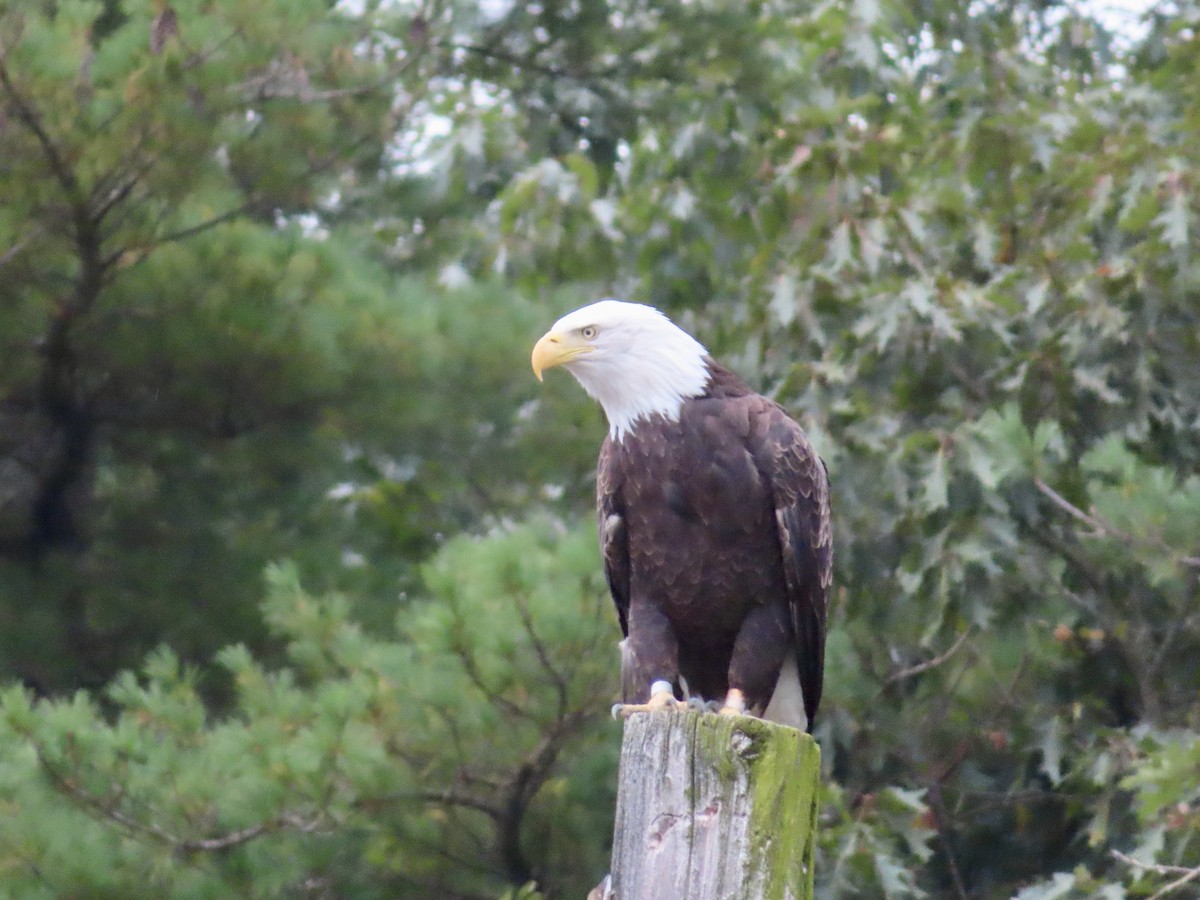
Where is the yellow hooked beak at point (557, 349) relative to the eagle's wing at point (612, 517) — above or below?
above

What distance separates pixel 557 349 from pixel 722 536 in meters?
0.60

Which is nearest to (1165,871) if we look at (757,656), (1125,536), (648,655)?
(1125,536)

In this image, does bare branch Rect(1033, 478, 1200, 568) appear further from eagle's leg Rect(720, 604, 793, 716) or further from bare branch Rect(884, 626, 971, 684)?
eagle's leg Rect(720, 604, 793, 716)

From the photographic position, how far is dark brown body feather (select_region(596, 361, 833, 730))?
153 inches

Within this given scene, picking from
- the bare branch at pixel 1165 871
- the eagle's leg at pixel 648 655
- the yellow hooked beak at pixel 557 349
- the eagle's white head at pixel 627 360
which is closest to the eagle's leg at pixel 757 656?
the eagle's leg at pixel 648 655

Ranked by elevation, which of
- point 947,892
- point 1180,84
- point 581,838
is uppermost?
point 1180,84

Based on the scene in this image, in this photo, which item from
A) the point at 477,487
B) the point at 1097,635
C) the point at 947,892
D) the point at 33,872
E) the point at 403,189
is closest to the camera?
the point at 33,872

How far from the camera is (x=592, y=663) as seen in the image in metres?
5.30

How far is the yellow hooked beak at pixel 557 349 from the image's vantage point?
3977 mm

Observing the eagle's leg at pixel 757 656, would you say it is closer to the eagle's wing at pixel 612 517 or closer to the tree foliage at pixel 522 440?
the eagle's wing at pixel 612 517

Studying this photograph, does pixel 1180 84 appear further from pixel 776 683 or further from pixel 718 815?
pixel 718 815

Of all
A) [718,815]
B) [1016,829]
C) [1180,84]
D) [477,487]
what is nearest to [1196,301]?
[1180,84]

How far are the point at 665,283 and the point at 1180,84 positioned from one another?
2.25 m

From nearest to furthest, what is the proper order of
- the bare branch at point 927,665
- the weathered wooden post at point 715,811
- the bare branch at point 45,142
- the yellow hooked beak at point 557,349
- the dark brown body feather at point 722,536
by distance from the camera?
the weathered wooden post at point 715,811
the dark brown body feather at point 722,536
the yellow hooked beak at point 557,349
the bare branch at point 45,142
the bare branch at point 927,665
